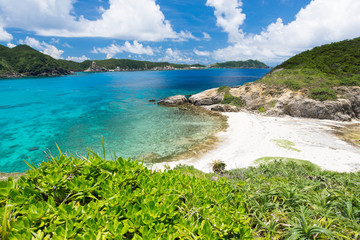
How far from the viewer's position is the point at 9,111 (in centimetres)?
3166

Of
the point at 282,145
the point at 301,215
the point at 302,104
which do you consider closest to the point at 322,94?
the point at 302,104

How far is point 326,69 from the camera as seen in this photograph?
112 feet

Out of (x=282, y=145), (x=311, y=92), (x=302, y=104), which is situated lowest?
(x=282, y=145)

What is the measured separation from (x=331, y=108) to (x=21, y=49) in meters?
226

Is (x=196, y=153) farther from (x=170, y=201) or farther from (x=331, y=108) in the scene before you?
(x=331, y=108)

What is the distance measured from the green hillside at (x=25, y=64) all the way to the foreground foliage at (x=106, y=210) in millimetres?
163618

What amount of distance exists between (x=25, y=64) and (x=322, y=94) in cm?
18229

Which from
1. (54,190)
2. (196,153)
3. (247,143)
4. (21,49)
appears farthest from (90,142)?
(21,49)

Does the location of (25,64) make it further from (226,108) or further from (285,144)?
(285,144)

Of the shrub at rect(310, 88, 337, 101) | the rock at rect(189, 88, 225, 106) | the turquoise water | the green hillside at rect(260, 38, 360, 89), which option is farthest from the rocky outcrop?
the turquoise water

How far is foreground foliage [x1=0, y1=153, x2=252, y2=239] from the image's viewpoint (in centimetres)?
139

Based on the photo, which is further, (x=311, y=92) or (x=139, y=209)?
(x=311, y=92)

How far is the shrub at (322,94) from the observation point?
2536cm

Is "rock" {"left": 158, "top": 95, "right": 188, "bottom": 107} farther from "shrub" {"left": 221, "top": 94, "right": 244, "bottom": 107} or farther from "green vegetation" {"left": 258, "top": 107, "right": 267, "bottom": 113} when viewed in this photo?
"green vegetation" {"left": 258, "top": 107, "right": 267, "bottom": 113}
